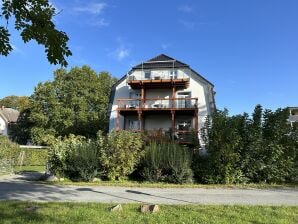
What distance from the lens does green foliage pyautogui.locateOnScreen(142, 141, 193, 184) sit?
66.4 feet

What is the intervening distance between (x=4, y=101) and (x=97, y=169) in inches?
3022

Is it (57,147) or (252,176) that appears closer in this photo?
(252,176)

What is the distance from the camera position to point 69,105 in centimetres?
5562

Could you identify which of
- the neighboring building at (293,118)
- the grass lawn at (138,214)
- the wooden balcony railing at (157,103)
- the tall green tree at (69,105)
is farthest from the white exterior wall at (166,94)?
the grass lawn at (138,214)

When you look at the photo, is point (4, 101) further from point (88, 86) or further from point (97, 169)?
point (97, 169)

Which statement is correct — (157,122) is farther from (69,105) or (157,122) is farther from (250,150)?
(69,105)

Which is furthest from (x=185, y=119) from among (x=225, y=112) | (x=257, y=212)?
(x=257, y=212)

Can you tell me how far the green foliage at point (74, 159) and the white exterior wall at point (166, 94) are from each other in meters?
12.5

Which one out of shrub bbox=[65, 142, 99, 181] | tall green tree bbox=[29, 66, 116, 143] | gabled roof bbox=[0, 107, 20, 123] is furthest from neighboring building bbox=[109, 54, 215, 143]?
gabled roof bbox=[0, 107, 20, 123]

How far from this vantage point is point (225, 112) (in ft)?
71.9

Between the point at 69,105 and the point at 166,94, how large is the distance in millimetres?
23870

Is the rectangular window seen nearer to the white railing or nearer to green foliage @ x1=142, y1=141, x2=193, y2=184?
the white railing

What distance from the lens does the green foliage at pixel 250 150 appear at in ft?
66.3

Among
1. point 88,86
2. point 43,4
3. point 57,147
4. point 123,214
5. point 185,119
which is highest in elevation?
point 88,86
